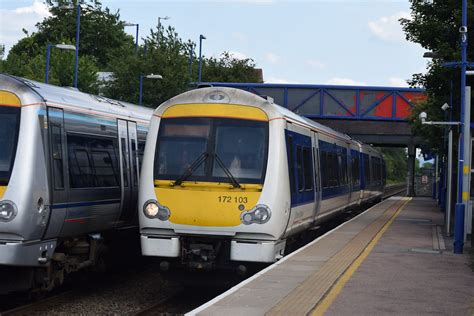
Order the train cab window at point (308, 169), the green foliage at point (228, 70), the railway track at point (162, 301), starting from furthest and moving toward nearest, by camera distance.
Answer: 1. the green foliage at point (228, 70)
2. the train cab window at point (308, 169)
3. the railway track at point (162, 301)

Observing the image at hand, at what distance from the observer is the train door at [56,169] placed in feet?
38.1

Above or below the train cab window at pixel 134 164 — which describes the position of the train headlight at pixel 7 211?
below

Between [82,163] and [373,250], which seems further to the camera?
[373,250]

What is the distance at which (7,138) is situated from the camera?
11258 millimetres

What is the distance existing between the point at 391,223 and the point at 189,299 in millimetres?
13718

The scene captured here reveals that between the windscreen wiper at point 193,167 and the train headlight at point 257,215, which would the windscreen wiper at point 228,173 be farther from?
the train headlight at point 257,215

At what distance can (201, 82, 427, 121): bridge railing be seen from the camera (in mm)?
49562

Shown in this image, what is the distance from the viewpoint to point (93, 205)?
13219 mm

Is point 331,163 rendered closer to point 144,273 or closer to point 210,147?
point 144,273

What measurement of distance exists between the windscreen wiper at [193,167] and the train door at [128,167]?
2.27 m

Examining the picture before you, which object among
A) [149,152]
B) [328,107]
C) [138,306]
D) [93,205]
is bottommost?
[138,306]

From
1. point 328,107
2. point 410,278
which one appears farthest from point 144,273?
point 328,107

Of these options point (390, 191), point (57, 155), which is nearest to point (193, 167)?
point (57, 155)

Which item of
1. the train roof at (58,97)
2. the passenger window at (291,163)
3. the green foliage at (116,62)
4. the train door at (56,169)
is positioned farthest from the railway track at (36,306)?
the green foliage at (116,62)
